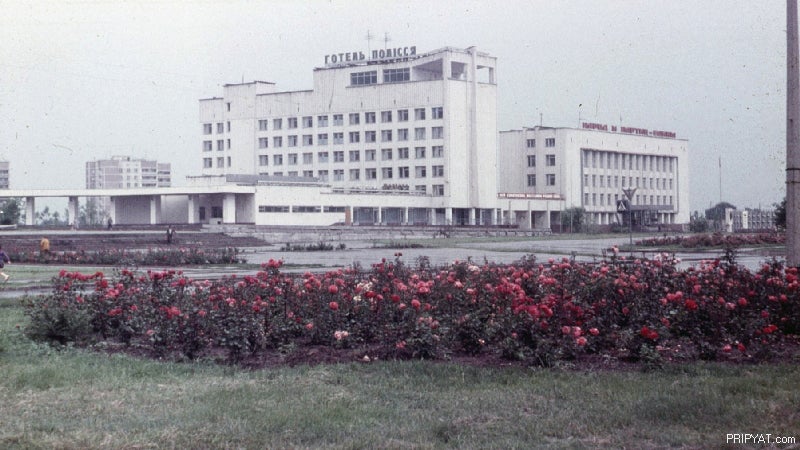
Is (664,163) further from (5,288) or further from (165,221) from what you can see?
(5,288)

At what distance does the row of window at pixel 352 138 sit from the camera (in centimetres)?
11725

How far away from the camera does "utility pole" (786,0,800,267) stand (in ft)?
45.6

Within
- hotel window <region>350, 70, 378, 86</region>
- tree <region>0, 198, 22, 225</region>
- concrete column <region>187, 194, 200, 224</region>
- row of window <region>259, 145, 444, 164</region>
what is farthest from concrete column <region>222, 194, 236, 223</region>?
tree <region>0, 198, 22, 225</region>

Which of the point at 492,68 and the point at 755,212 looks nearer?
the point at 492,68

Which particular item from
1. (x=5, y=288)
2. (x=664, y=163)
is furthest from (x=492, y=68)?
(x=5, y=288)

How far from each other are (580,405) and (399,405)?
165cm

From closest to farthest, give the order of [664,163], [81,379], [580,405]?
[580,405] < [81,379] < [664,163]

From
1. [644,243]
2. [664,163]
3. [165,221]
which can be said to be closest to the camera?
[644,243]

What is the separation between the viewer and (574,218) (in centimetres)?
12200

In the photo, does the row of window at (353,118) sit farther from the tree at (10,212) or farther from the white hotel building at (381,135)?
the tree at (10,212)

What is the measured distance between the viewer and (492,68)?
119 metres

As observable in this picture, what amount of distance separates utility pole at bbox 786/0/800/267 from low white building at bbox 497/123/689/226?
355 feet

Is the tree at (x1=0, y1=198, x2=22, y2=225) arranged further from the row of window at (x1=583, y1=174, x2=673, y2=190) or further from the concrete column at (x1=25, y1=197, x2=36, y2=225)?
the row of window at (x1=583, y1=174, x2=673, y2=190)

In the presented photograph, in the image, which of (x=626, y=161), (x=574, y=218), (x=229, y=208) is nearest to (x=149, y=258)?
(x=229, y=208)
